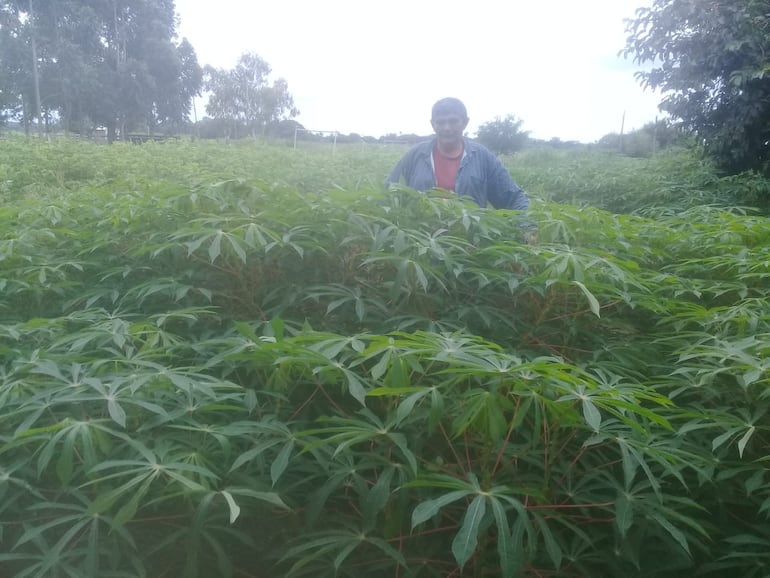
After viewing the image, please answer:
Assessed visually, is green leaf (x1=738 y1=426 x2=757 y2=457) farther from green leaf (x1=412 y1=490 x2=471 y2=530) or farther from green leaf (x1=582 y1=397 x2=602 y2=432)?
green leaf (x1=412 y1=490 x2=471 y2=530)

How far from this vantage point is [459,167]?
2820 millimetres

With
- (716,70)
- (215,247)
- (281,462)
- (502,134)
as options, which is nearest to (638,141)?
(502,134)

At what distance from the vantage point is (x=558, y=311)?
152 centimetres

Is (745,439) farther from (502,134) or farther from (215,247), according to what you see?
(502,134)

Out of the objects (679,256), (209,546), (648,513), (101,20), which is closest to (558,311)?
(648,513)

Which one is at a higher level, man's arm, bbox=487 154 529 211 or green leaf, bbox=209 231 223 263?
man's arm, bbox=487 154 529 211

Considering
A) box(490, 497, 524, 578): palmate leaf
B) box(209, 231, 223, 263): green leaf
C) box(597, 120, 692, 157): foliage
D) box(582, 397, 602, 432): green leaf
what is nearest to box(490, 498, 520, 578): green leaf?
box(490, 497, 524, 578): palmate leaf

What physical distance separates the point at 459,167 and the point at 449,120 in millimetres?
211

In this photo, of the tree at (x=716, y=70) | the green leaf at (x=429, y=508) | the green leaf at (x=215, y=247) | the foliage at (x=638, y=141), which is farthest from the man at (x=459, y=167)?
the foliage at (x=638, y=141)

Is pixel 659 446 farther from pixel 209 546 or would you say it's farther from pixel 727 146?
pixel 727 146

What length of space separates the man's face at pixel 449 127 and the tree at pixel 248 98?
8.59m

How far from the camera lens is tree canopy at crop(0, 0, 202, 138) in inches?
406

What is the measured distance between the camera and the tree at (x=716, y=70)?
5.78m

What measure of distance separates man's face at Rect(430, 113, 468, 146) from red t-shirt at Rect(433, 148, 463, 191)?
0.07 metres
